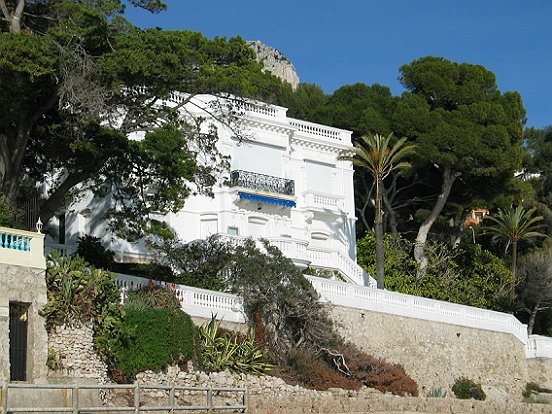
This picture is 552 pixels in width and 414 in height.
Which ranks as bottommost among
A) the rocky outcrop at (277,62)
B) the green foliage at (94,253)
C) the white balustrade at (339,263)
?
the green foliage at (94,253)

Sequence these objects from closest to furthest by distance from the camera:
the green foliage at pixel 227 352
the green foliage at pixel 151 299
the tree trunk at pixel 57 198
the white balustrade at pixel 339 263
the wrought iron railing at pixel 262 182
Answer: the green foliage at pixel 151 299 → the green foliage at pixel 227 352 → the tree trunk at pixel 57 198 → the white balustrade at pixel 339 263 → the wrought iron railing at pixel 262 182

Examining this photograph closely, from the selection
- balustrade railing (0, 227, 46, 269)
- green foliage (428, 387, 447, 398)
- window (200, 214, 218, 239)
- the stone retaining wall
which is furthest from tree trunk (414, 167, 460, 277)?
balustrade railing (0, 227, 46, 269)

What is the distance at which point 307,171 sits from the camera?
2096 inches

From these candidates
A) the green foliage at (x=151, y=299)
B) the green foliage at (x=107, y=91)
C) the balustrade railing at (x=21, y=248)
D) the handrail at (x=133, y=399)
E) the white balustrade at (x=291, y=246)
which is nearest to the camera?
the handrail at (x=133, y=399)

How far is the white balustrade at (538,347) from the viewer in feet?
156

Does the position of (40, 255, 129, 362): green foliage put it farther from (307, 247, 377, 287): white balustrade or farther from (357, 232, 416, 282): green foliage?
(357, 232, 416, 282): green foliage

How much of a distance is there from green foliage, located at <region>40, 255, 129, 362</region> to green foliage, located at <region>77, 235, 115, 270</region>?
590 cm

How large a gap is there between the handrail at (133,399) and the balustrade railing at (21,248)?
3.28m

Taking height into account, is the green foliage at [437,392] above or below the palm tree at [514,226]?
below

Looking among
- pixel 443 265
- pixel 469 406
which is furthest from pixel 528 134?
pixel 469 406

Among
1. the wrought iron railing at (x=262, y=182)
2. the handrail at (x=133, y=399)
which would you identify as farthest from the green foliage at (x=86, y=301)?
the wrought iron railing at (x=262, y=182)

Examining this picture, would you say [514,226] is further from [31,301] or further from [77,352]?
[31,301]

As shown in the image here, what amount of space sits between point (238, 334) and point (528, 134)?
35513 millimetres

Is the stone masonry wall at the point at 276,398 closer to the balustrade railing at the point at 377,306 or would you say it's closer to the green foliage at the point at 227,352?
the green foliage at the point at 227,352
